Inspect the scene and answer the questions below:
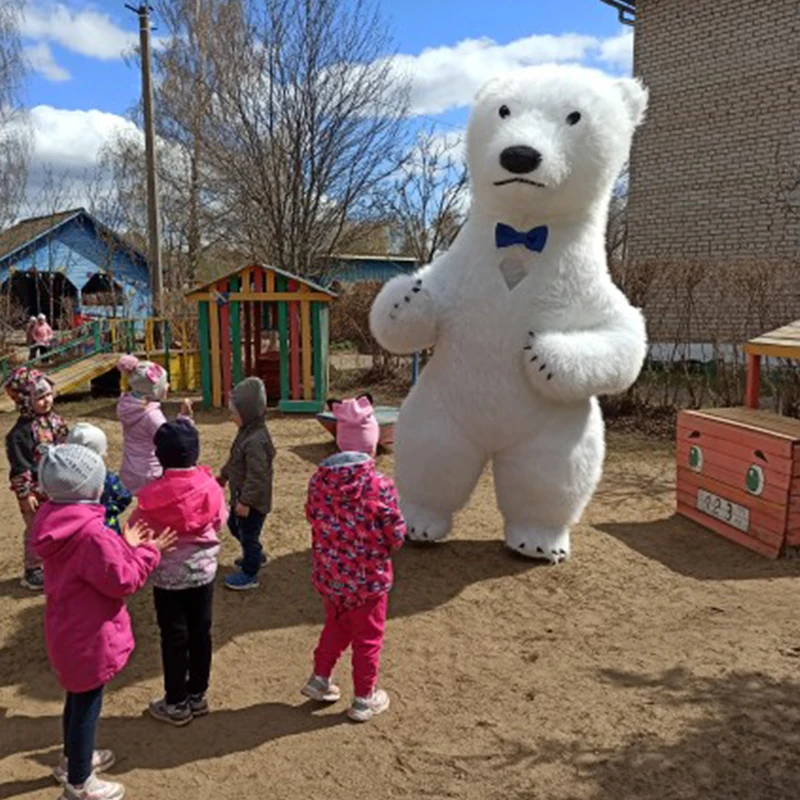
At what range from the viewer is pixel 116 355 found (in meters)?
12.1

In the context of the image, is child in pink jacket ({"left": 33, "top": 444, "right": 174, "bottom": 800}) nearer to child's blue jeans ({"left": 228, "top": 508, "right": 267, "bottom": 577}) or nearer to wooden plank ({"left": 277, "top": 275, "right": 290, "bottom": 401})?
child's blue jeans ({"left": 228, "top": 508, "right": 267, "bottom": 577})

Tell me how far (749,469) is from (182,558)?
11.9 feet

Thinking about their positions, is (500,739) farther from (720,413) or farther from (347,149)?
(347,149)

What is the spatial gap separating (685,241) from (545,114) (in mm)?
10232

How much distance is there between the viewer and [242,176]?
14828mm

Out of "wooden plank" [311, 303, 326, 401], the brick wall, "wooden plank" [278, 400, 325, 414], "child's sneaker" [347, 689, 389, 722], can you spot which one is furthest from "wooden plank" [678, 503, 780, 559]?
the brick wall

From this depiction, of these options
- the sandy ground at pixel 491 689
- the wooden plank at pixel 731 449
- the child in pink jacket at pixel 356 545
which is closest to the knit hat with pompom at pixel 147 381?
the sandy ground at pixel 491 689

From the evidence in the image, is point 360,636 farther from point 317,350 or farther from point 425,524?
point 317,350

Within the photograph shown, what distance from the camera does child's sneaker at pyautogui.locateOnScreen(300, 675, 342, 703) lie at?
306cm

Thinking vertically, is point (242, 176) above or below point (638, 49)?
below

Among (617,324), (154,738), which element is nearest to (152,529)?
(154,738)

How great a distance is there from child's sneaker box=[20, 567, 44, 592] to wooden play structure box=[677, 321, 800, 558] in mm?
4194

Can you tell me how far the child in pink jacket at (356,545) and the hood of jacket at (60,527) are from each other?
801 millimetres

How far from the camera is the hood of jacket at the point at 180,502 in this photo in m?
2.78
